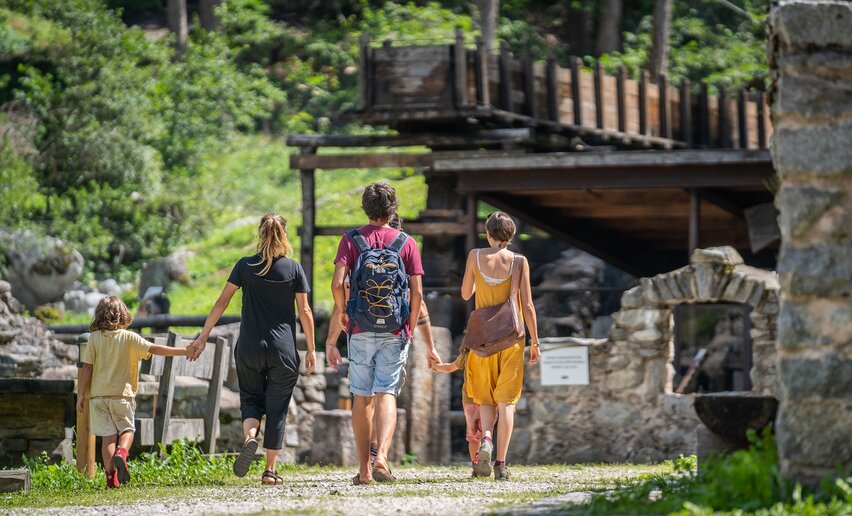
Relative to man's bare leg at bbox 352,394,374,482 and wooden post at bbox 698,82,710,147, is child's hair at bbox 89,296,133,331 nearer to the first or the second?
man's bare leg at bbox 352,394,374,482

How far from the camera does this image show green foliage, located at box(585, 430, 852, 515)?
5891mm

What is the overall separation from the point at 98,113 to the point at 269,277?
76.3 ft

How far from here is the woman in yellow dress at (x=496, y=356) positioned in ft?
30.9

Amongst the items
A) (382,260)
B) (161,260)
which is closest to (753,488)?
(382,260)

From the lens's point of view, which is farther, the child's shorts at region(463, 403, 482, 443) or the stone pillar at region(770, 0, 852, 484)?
the child's shorts at region(463, 403, 482, 443)

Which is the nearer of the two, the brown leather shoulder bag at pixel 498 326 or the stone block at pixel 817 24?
the stone block at pixel 817 24

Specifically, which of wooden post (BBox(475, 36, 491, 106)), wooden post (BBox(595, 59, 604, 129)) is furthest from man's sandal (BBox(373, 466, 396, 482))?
wooden post (BBox(595, 59, 604, 129))

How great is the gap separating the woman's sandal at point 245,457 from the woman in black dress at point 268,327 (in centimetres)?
5

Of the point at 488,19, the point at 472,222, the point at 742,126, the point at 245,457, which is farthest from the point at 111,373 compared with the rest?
the point at 488,19

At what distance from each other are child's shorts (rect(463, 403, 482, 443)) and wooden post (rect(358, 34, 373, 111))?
10643 mm

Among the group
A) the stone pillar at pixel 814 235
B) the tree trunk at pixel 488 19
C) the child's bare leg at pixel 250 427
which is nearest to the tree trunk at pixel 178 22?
the tree trunk at pixel 488 19

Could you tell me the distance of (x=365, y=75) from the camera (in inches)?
797

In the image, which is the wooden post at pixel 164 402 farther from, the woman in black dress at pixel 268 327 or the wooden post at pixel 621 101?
the wooden post at pixel 621 101

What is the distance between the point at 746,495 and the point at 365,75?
47.9 feet
